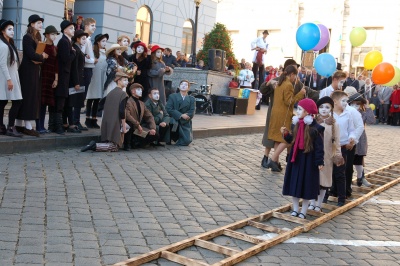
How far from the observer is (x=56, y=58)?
443 inches

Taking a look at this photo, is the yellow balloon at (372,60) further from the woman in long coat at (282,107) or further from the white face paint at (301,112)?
the white face paint at (301,112)

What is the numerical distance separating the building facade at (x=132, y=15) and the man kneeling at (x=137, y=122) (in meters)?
6.73

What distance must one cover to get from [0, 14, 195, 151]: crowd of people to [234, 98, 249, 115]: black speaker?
6709mm

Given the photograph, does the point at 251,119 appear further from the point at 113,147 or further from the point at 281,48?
the point at 281,48

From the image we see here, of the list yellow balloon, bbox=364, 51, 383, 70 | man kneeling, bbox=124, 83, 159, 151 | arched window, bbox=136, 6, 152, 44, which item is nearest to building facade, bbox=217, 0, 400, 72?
arched window, bbox=136, 6, 152, 44

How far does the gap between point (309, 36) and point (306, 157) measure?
16.7 feet

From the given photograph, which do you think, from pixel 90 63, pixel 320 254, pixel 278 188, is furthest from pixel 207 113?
pixel 320 254

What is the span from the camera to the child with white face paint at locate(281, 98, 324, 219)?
23.9 feet

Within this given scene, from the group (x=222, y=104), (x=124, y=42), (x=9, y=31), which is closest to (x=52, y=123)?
(x=9, y=31)

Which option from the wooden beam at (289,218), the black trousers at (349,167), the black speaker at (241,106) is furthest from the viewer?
the black speaker at (241,106)

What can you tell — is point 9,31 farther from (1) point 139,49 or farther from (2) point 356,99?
(2) point 356,99

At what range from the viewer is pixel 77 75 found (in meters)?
11.6

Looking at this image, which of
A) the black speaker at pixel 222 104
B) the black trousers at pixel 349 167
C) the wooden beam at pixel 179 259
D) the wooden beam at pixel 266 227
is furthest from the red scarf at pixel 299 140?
the black speaker at pixel 222 104

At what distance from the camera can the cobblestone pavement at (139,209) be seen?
5594 mm
